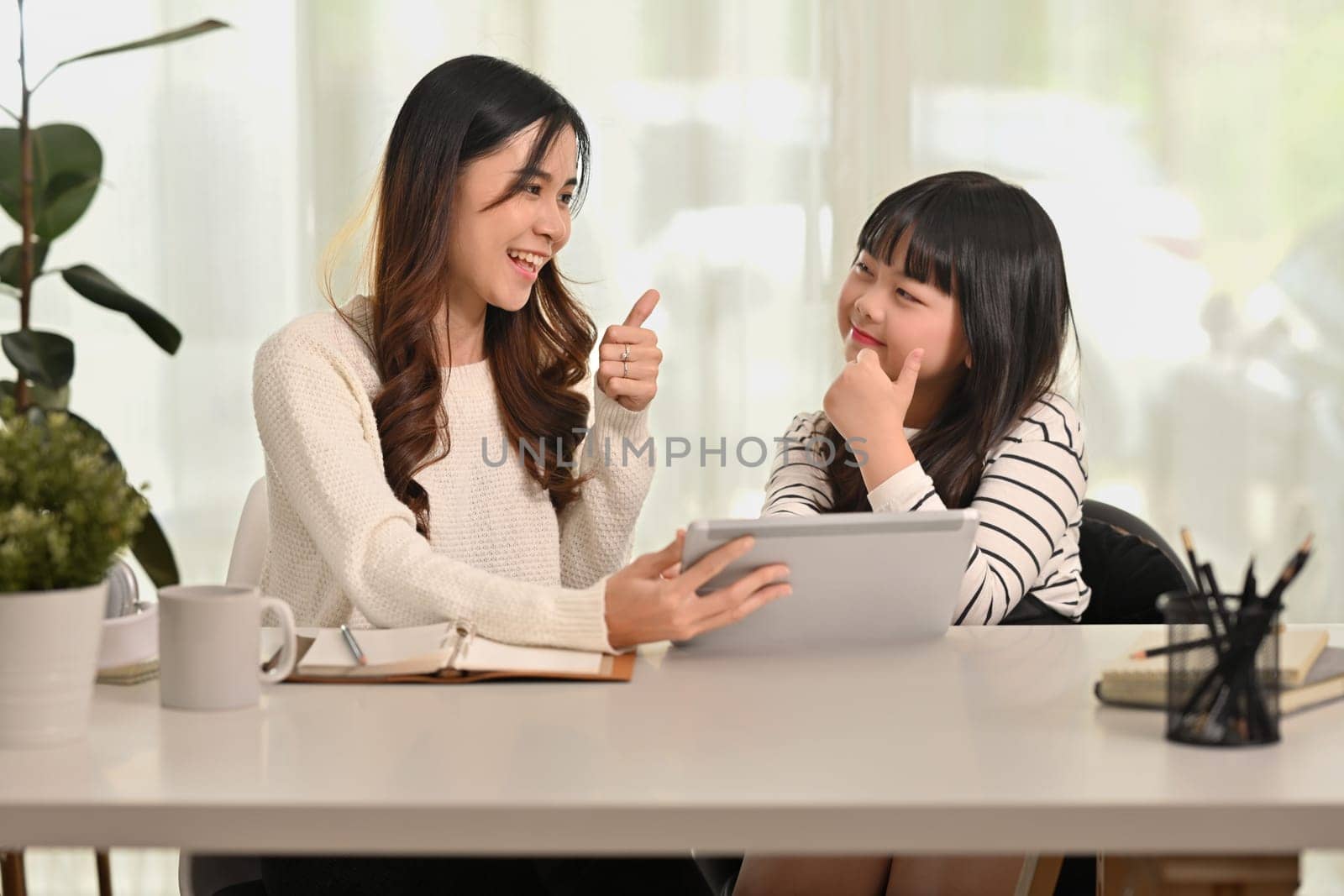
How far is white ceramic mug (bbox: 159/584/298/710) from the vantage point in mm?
1077

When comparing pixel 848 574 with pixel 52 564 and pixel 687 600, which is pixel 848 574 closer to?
pixel 687 600

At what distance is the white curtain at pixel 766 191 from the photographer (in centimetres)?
277

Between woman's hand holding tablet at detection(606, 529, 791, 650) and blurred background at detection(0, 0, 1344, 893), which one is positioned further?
blurred background at detection(0, 0, 1344, 893)

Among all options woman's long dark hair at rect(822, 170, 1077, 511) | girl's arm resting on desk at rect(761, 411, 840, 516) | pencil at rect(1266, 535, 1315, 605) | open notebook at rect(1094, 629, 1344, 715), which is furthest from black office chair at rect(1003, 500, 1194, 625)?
pencil at rect(1266, 535, 1315, 605)

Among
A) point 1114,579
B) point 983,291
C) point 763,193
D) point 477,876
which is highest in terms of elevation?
point 763,193

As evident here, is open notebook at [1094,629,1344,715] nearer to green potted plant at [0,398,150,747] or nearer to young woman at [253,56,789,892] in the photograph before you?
young woman at [253,56,789,892]

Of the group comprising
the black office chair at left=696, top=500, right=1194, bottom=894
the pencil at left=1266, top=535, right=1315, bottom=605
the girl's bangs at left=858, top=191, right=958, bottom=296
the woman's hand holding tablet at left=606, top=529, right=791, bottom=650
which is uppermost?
the girl's bangs at left=858, top=191, right=958, bottom=296

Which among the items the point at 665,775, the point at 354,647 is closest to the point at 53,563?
the point at 354,647

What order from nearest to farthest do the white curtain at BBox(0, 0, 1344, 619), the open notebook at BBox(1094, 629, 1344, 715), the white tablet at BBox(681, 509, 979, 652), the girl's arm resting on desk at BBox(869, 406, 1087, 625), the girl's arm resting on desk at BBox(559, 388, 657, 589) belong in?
the open notebook at BBox(1094, 629, 1344, 715), the white tablet at BBox(681, 509, 979, 652), the girl's arm resting on desk at BBox(869, 406, 1087, 625), the girl's arm resting on desk at BBox(559, 388, 657, 589), the white curtain at BBox(0, 0, 1344, 619)

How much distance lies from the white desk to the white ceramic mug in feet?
0.06

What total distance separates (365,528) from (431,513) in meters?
0.29

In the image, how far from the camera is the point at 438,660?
3.88ft

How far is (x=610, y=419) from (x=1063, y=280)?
0.62 meters

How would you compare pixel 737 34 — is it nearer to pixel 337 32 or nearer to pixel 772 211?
pixel 772 211
